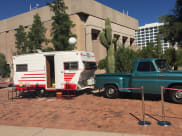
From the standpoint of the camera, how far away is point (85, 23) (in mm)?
30359

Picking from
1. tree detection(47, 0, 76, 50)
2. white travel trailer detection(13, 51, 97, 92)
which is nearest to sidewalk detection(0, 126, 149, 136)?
white travel trailer detection(13, 51, 97, 92)

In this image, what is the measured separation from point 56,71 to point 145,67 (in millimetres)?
5587

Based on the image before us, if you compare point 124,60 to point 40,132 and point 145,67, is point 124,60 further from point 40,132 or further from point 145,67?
point 40,132

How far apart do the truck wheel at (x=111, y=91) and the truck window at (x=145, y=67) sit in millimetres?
1896

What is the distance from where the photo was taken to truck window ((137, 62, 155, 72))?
336 inches

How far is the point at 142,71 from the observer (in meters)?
8.70

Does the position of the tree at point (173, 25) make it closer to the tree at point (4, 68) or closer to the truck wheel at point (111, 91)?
the truck wheel at point (111, 91)

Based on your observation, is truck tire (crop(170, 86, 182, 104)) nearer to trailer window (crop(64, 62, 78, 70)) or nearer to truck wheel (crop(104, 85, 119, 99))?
truck wheel (crop(104, 85, 119, 99))

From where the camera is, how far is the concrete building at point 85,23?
28906 mm

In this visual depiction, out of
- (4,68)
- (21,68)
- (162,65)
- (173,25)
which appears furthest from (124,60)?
(4,68)

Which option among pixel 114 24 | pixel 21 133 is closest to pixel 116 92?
pixel 21 133

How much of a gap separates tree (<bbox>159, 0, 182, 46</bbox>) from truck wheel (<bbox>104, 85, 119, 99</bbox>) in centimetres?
720

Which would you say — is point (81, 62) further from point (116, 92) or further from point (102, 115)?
point (102, 115)

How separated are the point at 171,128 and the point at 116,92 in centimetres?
473
